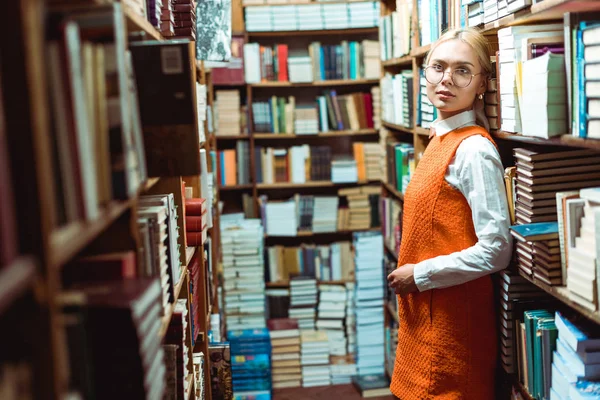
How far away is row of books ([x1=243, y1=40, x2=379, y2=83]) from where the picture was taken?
4746 millimetres

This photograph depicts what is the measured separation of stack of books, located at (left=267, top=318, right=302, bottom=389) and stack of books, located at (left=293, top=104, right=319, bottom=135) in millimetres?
1381

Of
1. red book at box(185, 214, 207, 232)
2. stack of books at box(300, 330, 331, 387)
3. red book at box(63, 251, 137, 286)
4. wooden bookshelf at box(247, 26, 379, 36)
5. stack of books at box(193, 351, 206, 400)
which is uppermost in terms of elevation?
wooden bookshelf at box(247, 26, 379, 36)

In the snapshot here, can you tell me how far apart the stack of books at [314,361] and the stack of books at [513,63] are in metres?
2.92

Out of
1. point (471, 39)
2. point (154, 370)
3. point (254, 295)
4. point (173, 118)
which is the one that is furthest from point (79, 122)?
Answer: point (254, 295)

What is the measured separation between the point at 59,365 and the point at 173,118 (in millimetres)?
853

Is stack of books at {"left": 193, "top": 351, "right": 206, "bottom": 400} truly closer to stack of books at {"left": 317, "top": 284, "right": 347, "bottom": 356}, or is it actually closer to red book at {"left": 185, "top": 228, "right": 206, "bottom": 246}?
red book at {"left": 185, "top": 228, "right": 206, "bottom": 246}

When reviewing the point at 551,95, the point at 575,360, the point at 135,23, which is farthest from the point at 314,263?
the point at 135,23

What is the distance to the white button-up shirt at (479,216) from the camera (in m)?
2.03

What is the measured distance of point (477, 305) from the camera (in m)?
2.22

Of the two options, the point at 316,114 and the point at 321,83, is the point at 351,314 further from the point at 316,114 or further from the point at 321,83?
the point at 321,83

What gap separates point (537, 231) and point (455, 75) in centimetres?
63

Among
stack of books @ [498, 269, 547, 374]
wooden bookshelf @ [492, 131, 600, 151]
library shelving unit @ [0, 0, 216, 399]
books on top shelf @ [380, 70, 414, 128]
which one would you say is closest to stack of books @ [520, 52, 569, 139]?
wooden bookshelf @ [492, 131, 600, 151]

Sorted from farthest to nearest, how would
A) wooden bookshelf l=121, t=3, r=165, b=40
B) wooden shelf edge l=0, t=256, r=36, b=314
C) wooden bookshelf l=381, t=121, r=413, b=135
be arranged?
wooden bookshelf l=381, t=121, r=413, b=135, wooden bookshelf l=121, t=3, r=165, b=40, wooden shelf edge l=0, t=256, r=36, b=314

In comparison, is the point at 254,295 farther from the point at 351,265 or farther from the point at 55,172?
the point at 55,172
